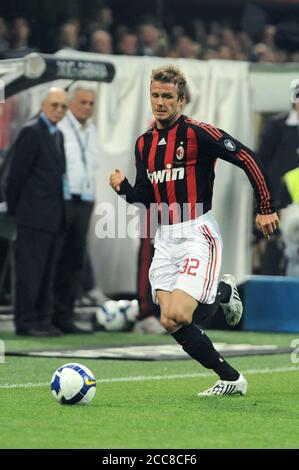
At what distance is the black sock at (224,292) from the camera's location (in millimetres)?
8680

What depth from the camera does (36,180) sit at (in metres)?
12.7

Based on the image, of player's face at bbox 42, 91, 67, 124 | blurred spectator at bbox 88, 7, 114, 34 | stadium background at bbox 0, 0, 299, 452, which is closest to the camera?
stadium background at bbox 0, 0, 299, 452

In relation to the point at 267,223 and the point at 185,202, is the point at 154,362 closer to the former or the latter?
the point at 185,202

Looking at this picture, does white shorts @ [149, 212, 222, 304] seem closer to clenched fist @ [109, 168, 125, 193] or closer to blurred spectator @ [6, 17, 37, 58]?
clenched fist @ [109, 168, 125, 193]

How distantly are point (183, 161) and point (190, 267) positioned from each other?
0.73 metres

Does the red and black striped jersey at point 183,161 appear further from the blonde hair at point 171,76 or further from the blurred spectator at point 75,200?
the blurred spectator at point 75,200

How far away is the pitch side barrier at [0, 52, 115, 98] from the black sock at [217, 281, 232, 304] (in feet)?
10.8

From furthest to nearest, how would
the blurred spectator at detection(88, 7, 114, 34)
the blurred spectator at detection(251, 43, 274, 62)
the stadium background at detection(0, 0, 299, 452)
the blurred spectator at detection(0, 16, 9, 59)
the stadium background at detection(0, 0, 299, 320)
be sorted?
the blurred spectator at detection(251, 43, 274, 62) < the blurred spectator at detection(88, 7, 114, 34) < the blurred spectator at detection(0, 16, 9, 59) < the stadium background at detection(0, 0, 299, 320) < the stadium background at detection(0, 0, 299, 452)

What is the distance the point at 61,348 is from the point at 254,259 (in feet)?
19.1

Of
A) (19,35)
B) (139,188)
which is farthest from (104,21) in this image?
(139,188)

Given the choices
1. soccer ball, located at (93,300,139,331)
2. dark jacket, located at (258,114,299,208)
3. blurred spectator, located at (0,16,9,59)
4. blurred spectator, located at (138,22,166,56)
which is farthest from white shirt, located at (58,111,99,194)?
blurred spectator, located at (138,22,166,56)

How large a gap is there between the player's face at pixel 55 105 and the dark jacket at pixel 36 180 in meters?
0.16

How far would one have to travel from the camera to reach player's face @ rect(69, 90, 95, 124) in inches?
517

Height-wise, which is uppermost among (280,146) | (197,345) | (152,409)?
(280,146)
